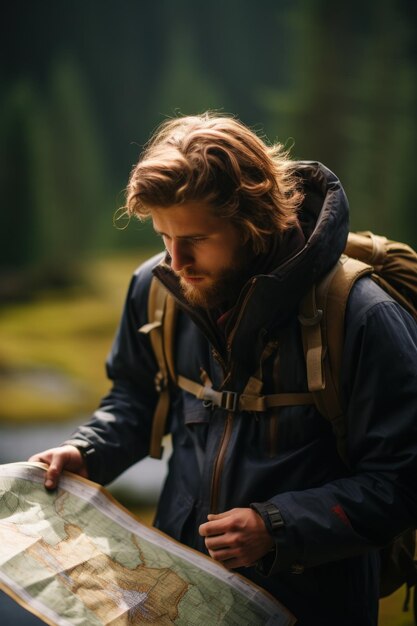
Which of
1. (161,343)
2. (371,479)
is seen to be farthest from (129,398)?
(371,479)

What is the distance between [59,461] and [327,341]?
2.31ft

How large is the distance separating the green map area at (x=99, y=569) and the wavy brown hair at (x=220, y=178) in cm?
70

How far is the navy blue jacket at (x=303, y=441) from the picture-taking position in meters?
1.62

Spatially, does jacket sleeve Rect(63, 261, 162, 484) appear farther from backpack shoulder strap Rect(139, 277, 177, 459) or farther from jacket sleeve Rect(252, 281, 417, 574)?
jacket sleeve Rect(252, 281, 417, 574)

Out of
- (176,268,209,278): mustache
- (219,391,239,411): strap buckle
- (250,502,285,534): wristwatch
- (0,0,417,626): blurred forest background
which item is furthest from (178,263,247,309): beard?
(0,0,417,626): blurred forest background

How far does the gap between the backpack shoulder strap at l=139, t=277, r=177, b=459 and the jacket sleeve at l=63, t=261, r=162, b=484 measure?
4 centimetres

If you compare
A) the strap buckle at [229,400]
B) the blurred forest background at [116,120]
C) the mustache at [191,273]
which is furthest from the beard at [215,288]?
the blurred forest background at [116,120]

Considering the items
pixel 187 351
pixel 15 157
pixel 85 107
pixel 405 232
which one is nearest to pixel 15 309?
pixel 15 157

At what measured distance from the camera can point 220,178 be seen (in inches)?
67.6

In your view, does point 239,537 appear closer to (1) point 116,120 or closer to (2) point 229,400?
(2) point 229,400

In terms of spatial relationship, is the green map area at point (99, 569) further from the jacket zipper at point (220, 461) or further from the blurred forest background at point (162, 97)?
the blurred forest background at point (162, 97)

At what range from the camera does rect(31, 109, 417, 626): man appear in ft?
5.32

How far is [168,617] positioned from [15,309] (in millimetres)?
4928

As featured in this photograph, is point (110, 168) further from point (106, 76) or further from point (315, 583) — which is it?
point (315, 583)
